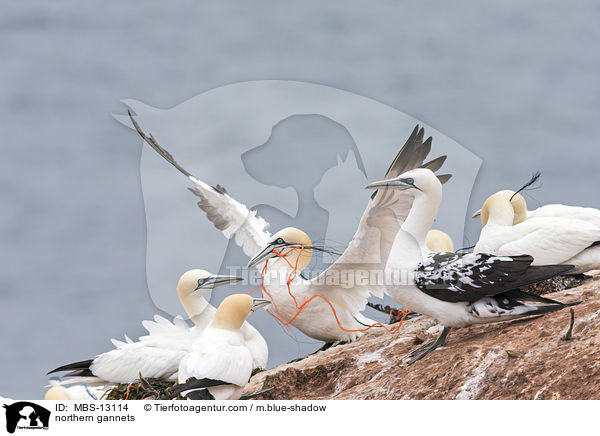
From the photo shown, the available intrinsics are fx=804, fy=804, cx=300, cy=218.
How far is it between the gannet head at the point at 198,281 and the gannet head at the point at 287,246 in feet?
0.95

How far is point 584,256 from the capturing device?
19.0 feet

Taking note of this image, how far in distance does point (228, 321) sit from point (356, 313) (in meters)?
1.45

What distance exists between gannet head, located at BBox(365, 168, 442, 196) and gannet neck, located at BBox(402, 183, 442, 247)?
0.05 ft

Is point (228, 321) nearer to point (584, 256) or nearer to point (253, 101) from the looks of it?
point (253, 101)

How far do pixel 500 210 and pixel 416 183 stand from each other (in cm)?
149

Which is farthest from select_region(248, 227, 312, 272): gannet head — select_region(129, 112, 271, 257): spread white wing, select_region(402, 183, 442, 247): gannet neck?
select_region(402, 183, 442, 247): gannet neck

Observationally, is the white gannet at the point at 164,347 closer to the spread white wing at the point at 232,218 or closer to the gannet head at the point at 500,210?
the spread white wing at the point at 232,218

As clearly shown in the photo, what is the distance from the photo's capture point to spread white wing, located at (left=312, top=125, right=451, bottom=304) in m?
5.54

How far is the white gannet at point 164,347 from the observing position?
5.86m

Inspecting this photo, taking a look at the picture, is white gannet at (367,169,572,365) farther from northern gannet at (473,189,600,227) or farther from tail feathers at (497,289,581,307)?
northern gannet at (473,189,600,227)
